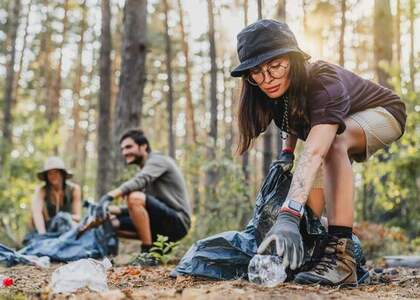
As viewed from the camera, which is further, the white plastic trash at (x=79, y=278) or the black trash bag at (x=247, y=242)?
the black trash bag at (x=247, y=242)

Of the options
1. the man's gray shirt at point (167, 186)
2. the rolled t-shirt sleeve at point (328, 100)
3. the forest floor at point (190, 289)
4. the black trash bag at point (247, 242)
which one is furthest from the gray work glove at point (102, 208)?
the rolled t-shirt sleeve at point (328, 100)

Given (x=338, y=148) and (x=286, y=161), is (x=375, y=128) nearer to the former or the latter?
(x=338, y=148)

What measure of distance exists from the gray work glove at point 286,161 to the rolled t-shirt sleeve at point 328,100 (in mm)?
416

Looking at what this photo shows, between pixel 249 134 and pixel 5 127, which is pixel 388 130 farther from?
pixel 5 127

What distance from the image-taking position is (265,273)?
9.19 ft

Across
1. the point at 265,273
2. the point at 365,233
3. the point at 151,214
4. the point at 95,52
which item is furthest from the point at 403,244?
the point at 95,52

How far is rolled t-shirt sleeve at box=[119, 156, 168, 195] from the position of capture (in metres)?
5.52

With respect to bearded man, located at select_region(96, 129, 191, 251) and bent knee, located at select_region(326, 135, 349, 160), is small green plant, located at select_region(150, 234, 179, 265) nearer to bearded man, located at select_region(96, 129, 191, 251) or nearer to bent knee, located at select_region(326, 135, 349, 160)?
bearded man, located at select_region(96, 129, 191, 251)

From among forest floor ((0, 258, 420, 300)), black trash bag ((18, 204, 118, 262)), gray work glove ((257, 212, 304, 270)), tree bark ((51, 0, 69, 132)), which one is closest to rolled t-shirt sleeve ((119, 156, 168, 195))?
black trash bag ((18, 204, 118, 262))

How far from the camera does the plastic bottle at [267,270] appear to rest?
8.84 feet

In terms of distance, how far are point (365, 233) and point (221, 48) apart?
71.3 feet

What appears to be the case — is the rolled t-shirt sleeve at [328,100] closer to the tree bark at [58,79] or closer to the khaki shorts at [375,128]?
the khaki shorts at [375,128]

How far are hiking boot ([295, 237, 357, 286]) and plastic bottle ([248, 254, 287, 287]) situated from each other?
6.1 inches

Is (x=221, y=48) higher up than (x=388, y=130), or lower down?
higher up
